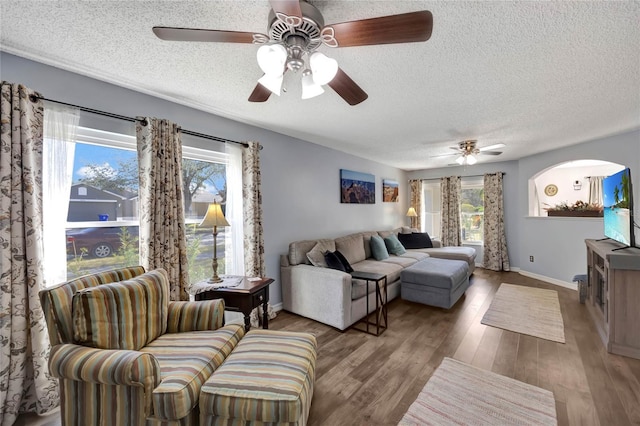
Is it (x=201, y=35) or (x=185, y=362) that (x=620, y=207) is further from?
(x=185, y=362)

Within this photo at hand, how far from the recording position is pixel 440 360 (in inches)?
88.0

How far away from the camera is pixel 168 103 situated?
7.93 feet

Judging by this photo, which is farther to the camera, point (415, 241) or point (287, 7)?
point (415, 241)

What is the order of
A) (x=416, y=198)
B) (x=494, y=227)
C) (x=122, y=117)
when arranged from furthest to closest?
(x=416, y=198), (x=494, y=227), (x=122, y=117)

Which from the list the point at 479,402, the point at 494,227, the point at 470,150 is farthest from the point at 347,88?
the point at 494,227

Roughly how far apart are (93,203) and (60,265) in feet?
1.71

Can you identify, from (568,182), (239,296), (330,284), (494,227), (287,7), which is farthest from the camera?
(568,182)

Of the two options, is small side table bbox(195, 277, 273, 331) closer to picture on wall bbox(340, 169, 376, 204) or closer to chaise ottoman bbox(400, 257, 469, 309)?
chaise ottoman bbox(400, 257, 469, 309)

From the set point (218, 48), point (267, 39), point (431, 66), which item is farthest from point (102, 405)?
point (431, 66)

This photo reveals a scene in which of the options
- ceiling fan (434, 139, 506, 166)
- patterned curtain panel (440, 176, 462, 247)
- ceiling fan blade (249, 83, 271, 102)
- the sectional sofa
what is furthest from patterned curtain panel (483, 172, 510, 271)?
ceiling fan blade (249, 83, 271, 102)

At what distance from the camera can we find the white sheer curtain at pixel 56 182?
5.82ft

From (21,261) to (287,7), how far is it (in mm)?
2196

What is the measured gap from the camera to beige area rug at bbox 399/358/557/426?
1593 mm

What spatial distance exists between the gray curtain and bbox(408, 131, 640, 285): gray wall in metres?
2.17
